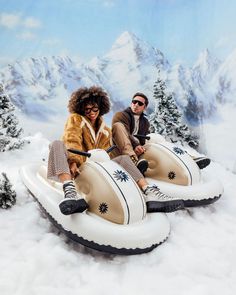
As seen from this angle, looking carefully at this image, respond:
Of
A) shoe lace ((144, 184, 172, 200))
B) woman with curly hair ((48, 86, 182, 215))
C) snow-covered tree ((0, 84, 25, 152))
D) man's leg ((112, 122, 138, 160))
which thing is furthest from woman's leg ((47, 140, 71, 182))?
snow-covered tree ((0, 84, 25, 152))

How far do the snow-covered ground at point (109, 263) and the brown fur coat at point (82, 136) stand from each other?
0.62 meters

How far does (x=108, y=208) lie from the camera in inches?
99.6

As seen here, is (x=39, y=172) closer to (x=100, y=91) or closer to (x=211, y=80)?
(x=100, y=91)

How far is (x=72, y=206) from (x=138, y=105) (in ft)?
5.88

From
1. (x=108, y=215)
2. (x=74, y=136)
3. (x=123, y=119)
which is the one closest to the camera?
(x=108, y=215)

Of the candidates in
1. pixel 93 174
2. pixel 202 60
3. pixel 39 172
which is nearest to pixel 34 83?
pixel 202 60

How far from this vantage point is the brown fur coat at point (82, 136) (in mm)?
2984

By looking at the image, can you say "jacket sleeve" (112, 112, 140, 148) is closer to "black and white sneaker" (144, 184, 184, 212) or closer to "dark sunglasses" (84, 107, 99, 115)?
"dark sunglasses" (84, 107, 99, 115)

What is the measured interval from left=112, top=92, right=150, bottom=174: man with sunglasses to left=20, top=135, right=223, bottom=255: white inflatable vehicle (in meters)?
0.59

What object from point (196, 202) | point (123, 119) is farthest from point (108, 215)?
point (123, 119)

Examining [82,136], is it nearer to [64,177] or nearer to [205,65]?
[64,177]

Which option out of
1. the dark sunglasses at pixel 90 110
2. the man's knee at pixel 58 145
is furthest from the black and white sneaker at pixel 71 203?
the dark sunglasses at pixel 90 110

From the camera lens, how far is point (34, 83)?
922 cm

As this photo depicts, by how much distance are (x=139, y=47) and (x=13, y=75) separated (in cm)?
343
